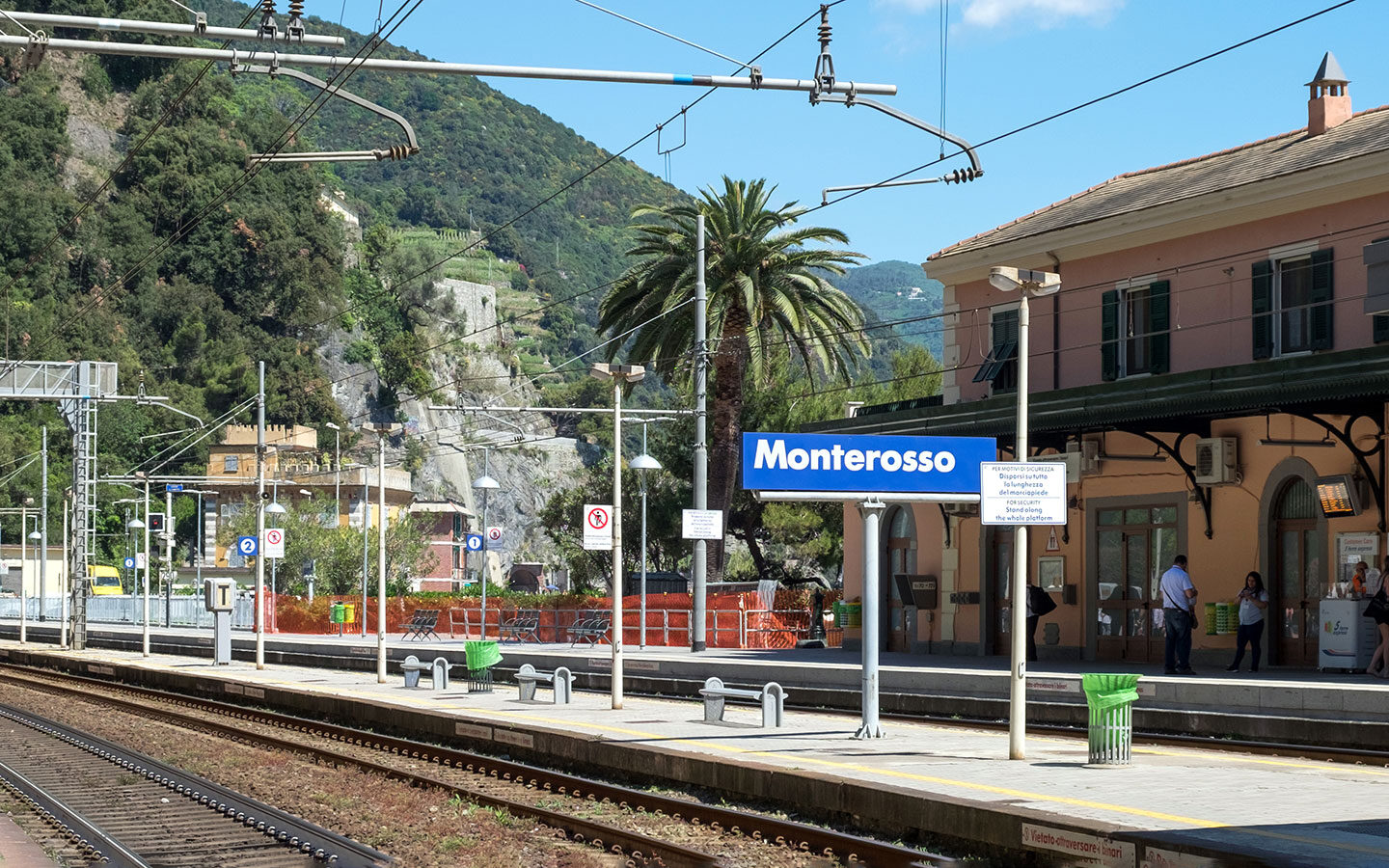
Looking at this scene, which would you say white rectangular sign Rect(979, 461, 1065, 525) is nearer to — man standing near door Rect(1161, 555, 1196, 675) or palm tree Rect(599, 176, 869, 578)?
man standing near door Rect(1161, 555, 1196, 675)

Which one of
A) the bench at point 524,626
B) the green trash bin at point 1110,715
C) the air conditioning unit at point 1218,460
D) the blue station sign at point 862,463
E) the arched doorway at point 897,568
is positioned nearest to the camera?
the green trash bin at point 1110,715

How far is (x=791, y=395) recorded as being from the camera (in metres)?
73.4

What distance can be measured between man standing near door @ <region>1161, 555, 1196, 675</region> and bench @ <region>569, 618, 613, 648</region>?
23.6m

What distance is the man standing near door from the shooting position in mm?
25875

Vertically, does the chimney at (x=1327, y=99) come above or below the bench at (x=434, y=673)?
above

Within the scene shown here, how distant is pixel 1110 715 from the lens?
1573 centimetres

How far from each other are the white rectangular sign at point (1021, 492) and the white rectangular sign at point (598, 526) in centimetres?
900

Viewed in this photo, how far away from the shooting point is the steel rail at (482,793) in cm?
1266

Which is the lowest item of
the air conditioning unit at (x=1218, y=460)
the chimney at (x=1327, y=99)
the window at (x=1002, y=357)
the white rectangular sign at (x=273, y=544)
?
the white rectangular sign at (x=273, y=544)

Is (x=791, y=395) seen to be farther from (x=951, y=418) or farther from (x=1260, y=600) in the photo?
(x=1260, y=600)

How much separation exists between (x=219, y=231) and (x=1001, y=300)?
116695 millimetres

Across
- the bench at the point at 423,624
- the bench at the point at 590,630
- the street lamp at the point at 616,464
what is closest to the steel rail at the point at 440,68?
the street lamp at the point at 616,464

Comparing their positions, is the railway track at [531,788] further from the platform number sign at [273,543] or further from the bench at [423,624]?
the bench at [423,624]

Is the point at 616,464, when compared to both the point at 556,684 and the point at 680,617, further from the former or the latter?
the point at 680,617
